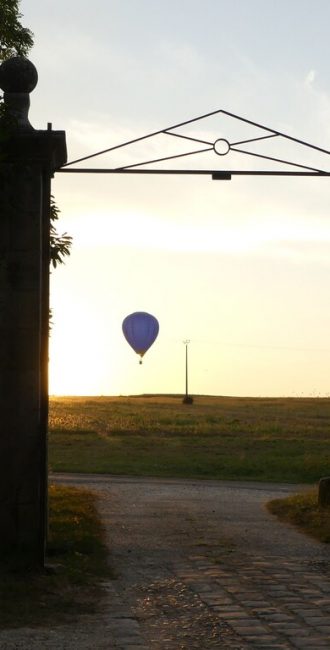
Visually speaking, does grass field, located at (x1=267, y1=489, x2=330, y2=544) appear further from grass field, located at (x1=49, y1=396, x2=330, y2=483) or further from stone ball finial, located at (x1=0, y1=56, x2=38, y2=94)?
grass field, located at (x1=49, y1=396, x2=330, y2=483)

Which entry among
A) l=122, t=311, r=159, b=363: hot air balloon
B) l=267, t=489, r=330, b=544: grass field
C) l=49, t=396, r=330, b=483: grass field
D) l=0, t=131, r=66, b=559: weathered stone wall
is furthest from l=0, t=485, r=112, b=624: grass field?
l=122, t=311, r=159, b=363: hot air balloon

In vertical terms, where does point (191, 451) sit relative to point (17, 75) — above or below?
below

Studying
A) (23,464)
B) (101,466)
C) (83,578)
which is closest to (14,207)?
(23,464)

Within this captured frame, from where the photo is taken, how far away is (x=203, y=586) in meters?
12.4

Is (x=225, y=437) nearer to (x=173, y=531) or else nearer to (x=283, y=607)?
(x=173, y=531)

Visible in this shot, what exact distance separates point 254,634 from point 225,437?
149 ft

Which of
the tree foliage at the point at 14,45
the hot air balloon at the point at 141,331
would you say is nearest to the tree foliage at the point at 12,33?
the tree foliage at the point at 14,45

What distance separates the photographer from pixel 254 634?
32.0 ft

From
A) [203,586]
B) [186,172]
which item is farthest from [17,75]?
[203,586]

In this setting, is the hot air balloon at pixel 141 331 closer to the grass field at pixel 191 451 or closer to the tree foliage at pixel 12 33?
the grass field at pixel 191 451

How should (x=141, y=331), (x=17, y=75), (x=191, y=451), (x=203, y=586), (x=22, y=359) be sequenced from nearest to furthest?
(x=203, y=586) < (x=22, y=359) < (x=17, y=75) < (x=191, y=451) < (x=141, y=331)

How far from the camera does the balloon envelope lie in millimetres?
67438

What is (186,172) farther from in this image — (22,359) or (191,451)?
(191,451)

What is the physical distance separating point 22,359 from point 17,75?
3513 millimetres
